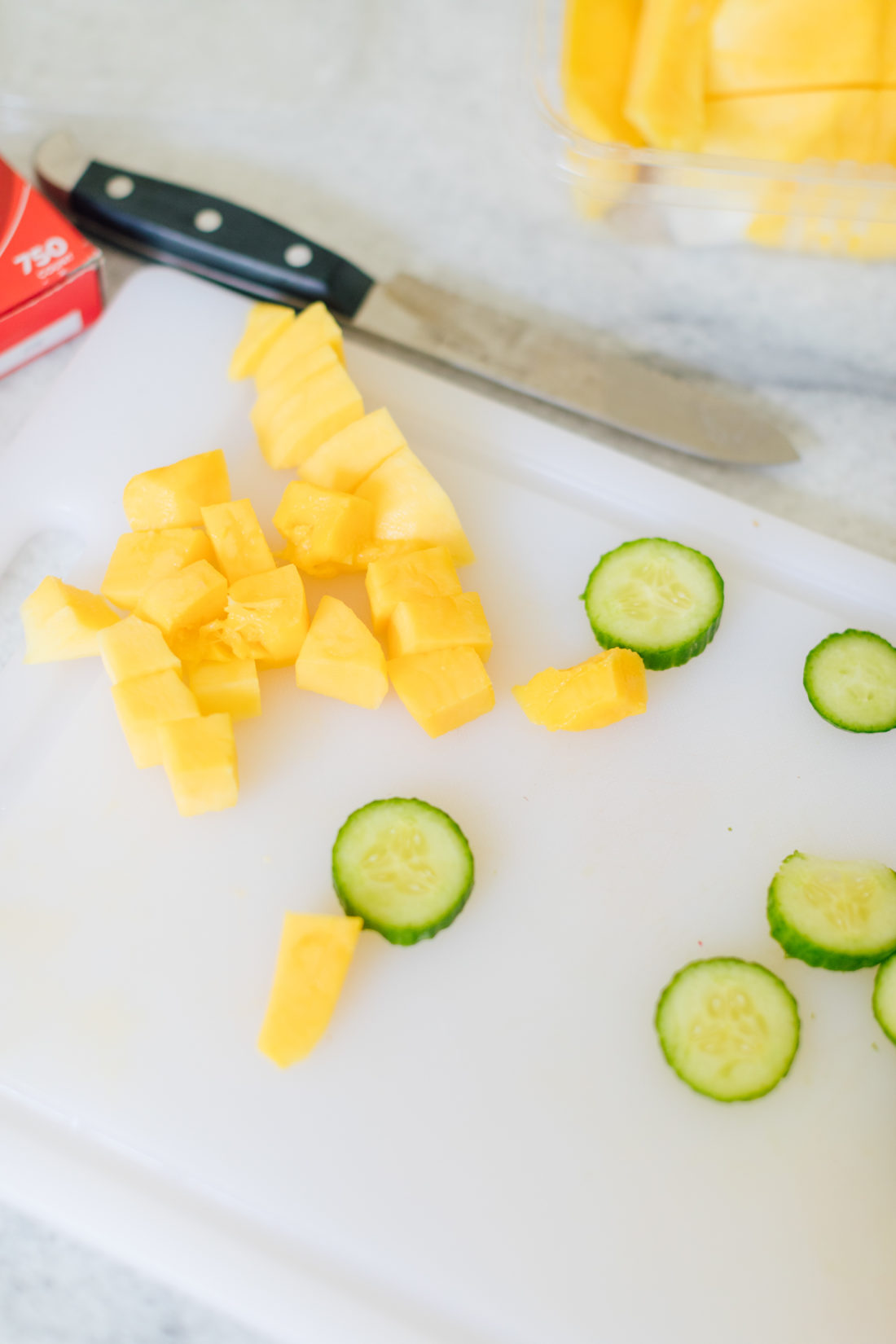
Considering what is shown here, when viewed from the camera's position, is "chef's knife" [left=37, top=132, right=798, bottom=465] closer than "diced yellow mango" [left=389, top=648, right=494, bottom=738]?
No

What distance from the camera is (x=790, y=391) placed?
279 cm

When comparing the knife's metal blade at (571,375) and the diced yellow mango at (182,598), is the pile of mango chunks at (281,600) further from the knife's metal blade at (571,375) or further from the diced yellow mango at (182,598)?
the knife's metal blade at (571,375)

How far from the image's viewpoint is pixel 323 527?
87.3 inches

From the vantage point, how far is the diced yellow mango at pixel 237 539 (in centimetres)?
221

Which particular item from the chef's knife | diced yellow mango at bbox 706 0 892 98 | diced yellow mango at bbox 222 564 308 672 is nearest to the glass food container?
diced yellow mango at bbox 706 0 892 98

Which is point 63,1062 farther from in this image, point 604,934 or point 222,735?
point 604,934

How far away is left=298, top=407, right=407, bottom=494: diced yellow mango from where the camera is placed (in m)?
2.29

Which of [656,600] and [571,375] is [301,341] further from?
[656,600]

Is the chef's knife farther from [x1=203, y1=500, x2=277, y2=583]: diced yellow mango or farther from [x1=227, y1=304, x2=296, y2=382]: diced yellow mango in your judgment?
[x1=203, y1=500, x2=277, y2=583]: diced yellow mango

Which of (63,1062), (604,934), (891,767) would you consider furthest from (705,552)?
(63,1062)

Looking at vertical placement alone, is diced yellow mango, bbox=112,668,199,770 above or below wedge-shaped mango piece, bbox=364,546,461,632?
below

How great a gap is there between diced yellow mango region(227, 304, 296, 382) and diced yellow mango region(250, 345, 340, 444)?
4.2 inches

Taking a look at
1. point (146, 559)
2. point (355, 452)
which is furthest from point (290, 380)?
point (146, 559)

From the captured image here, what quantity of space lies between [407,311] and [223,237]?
0.48 meters
